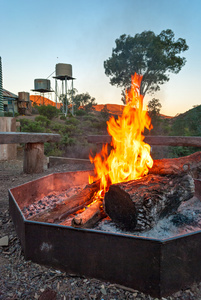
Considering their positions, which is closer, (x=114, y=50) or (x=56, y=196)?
(x=56, y=196)

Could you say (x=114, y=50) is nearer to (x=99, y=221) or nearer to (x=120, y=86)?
(x=120, y=86)

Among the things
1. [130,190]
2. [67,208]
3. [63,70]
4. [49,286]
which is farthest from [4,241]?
[63,70]

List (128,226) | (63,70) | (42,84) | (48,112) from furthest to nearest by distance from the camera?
(42,84)
(63,70)
(48,112)
(128,226)

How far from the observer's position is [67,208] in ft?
8.94

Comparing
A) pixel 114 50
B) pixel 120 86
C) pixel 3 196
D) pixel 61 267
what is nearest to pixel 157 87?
pixel 120 86

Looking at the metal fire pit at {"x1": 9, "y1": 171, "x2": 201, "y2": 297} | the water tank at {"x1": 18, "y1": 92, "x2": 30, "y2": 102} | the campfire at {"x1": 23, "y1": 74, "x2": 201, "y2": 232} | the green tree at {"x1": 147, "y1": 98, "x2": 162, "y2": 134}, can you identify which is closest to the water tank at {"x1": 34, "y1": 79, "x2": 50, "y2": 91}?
the water tank at {"x1": 18, "y1": 92, "x2": 30, "y2": 102}

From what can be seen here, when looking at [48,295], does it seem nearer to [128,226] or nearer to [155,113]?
[128,226]

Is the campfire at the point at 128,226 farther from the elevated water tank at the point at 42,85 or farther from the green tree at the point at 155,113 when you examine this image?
the elevated water tank at the point at 42,85

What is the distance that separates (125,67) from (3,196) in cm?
1858

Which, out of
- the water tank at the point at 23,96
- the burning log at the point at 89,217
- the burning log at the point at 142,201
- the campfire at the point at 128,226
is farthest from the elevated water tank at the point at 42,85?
the burning log at the point at 142,201

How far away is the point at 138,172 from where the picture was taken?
2947 mm

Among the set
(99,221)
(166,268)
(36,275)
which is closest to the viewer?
(166,268)

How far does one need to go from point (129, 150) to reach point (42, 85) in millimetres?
26265

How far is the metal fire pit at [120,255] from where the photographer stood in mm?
1788
